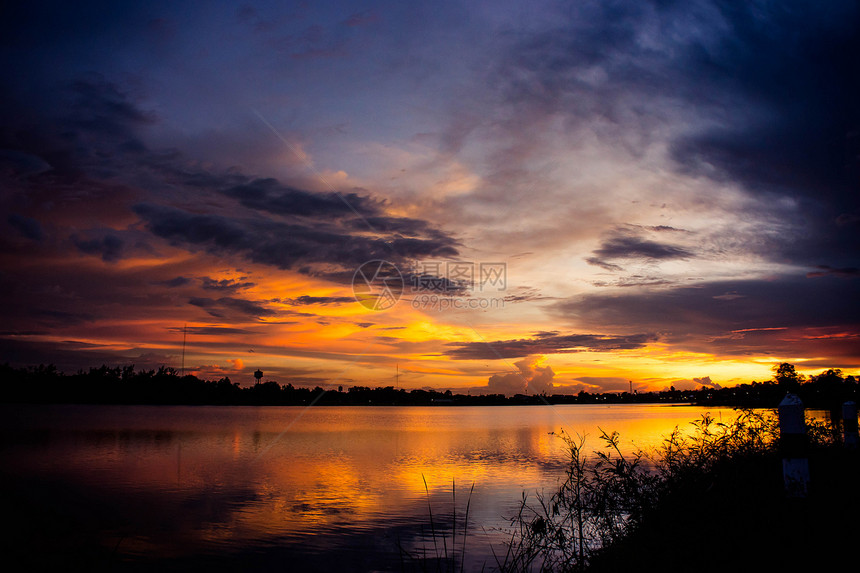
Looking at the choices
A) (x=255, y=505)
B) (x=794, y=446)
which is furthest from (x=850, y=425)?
(x=255, y=505)

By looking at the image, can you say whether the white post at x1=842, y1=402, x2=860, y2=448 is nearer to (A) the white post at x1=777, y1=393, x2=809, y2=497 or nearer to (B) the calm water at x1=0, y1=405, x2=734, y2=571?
(A) the white post at x1=777, y1=393, x2=809, y2=497

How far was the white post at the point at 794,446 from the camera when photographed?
Answer: 6617mm

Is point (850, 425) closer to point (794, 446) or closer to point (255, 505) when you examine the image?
point (794, 446)

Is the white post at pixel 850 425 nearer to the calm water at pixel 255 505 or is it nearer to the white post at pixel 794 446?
the white post at pixel 794 446

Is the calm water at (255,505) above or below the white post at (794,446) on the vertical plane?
below

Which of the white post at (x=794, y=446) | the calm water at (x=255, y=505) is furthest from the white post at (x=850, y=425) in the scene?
the calm water at (x=255, y=505)

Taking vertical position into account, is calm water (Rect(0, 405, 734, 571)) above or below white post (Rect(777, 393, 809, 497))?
below

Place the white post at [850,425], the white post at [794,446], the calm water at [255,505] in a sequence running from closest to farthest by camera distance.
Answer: the white post at [794,446]
the white post at [850,425]
the calm water at [255,505]

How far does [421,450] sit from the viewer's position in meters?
43.2

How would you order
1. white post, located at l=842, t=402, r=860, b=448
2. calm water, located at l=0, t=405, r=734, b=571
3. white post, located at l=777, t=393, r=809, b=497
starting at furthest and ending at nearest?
calm water, located at l=0, t=405, r=734, b=571 < white post, located at l=842, t=402, r=860, b=448 < white post, located at l=777, t=393, r=809, b=497

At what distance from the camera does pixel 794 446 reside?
680cm

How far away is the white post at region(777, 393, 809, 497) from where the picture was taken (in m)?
6.62

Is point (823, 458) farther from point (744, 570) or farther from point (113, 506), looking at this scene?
point (113, 506)

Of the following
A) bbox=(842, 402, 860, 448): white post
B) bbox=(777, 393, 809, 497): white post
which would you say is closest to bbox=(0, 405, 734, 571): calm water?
bbox=(777, 393, 809, 497): white post
